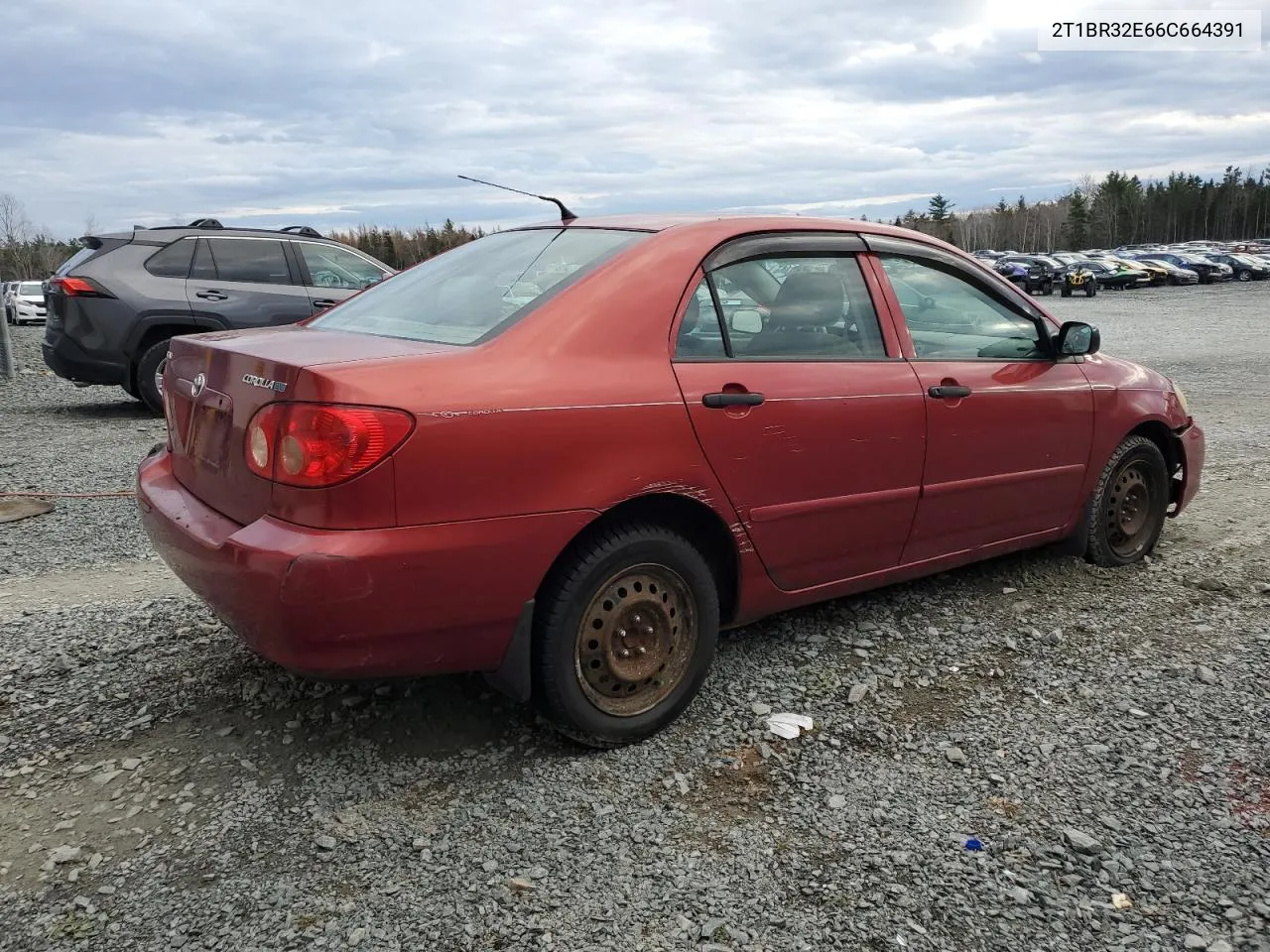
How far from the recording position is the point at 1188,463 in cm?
490

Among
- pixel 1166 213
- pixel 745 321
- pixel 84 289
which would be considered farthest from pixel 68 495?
pixel 1166 213

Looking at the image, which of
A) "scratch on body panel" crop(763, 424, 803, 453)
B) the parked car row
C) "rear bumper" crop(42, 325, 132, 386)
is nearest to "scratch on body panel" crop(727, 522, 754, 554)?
"scratch on body panel" crop(763, 424, 803, 453)

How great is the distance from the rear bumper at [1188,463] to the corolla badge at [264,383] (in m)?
4.21

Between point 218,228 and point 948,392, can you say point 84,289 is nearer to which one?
point 218,228

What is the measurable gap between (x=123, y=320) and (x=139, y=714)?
6930 mm

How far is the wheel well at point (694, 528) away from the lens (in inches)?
114

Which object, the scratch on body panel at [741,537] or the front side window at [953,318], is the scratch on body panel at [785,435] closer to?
the scratch on body panel at [741,537]

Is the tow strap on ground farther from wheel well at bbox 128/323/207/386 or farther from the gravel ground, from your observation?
wheel well at bbox 128/323/207/386

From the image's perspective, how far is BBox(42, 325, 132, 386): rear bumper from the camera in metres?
9.03

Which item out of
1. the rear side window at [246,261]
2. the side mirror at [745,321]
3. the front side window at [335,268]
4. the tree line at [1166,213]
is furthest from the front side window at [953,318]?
the tree line at [1166,213]

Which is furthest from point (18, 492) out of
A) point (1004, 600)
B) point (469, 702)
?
point (1004, 600)

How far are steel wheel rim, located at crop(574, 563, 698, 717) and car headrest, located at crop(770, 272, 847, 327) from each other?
3.31ft

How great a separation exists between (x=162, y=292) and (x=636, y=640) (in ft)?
26.0

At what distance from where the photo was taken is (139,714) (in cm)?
320
